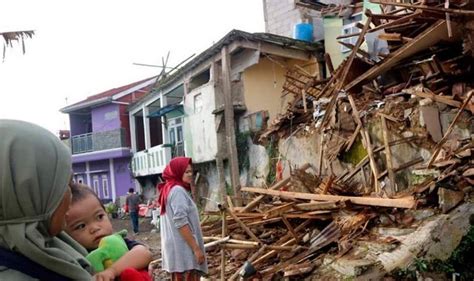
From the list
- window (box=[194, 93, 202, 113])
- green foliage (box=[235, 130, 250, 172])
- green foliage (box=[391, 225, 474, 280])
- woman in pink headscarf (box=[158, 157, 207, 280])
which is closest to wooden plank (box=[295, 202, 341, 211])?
green foliage (box=[391, 225, 474, 280])

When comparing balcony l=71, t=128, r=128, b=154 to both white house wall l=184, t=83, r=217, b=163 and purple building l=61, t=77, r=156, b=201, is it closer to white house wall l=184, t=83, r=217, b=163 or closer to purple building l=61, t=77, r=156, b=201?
purple building l=61, t=77, r=156, b=201

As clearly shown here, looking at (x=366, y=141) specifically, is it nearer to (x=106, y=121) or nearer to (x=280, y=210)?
(x=280, y=210)

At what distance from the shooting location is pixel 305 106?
437 inches

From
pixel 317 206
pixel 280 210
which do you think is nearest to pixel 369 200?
pixel 317 206

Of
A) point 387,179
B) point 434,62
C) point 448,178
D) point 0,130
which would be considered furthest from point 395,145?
point 0,130

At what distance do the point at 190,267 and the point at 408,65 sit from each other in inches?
240

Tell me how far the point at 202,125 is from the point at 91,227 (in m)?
13.0

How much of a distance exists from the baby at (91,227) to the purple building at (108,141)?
2369cm

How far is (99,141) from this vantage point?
26328 millimetres

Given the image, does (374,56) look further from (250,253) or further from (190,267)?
(190,267)

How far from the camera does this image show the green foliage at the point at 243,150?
1377cm

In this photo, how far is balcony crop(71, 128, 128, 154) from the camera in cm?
2522

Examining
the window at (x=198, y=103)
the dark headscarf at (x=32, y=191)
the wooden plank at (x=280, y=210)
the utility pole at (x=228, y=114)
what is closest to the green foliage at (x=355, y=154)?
the wooden plank at (x=280, y=210)

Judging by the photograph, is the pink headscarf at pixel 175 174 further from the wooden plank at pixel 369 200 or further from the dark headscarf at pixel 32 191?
the wooden plank at pixel 369 200
